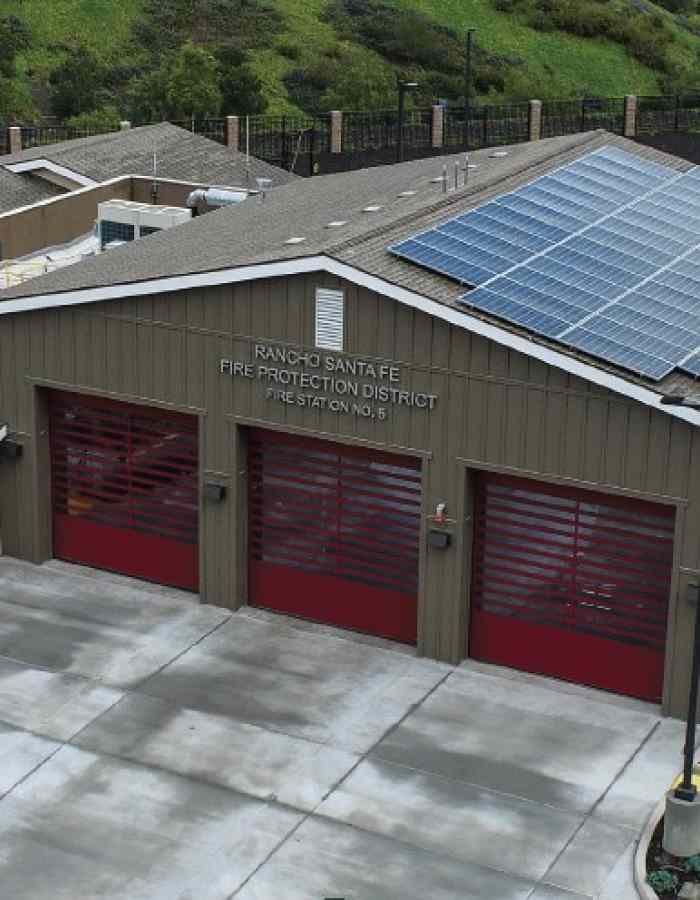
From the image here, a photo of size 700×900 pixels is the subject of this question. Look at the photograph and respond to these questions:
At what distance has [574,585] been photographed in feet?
82.6

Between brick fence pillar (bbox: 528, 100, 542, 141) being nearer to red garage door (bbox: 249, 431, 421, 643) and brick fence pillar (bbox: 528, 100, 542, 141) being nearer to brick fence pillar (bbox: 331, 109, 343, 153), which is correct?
brick fence pillar (bbox: 331, 109, 343, 153)

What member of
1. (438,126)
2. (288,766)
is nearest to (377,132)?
(438,126)

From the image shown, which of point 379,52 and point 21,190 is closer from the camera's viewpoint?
point 21,190

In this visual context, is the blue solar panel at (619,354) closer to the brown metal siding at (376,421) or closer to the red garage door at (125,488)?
the brown metal siding at (376,421)

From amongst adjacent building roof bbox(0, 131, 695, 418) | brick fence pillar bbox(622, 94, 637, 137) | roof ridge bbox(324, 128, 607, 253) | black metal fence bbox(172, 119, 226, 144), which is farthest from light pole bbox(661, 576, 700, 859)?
brick fence pillar bbox(622, 94, 637, 137)

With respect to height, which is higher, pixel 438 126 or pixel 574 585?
pixel 438 126

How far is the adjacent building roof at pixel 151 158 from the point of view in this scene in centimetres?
4378

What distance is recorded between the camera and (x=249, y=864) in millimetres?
20344

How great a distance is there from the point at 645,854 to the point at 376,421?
8.52 meters

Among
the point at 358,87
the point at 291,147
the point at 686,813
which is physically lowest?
the point at 686,813

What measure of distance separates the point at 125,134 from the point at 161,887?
1262 inches

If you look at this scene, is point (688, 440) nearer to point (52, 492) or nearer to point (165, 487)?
point (165, 487)

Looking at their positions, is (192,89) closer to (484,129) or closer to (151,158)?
(484,129)

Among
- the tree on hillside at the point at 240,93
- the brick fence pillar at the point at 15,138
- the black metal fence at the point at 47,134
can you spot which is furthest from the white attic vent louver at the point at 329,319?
the tree on hillside at the point at 240,93
